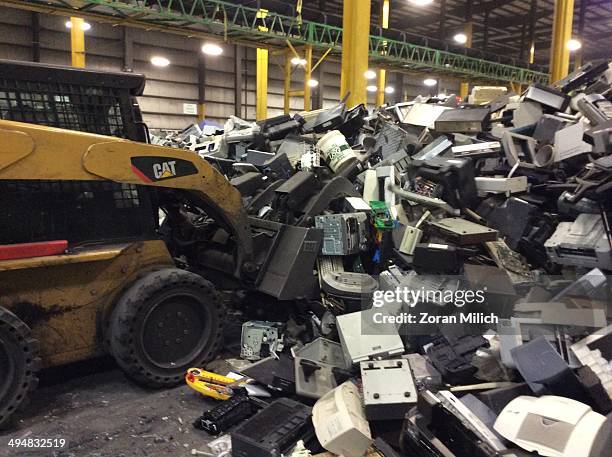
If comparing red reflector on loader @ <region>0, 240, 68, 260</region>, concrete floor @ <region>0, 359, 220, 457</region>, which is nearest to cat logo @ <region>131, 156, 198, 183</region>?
red reflector on loader @ <region>0, 240, 68, 260</region>

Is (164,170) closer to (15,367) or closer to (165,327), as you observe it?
(165,327)

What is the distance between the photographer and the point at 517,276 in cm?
309

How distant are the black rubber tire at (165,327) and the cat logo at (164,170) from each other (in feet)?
1.81

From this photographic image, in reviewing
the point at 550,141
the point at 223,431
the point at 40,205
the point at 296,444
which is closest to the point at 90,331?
the point at 40,205

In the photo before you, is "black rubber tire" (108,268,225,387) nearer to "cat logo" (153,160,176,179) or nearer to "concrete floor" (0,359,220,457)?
"concrete floor" (0,359,220,457)

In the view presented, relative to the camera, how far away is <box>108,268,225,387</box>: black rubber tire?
2.64m

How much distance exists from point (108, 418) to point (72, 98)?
1680mm

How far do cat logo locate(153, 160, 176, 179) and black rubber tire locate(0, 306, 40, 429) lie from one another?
38.8 inches

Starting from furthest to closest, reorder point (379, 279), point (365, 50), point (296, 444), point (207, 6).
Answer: point (207, 6) < point (365, 50) < point (379, 279) < point (296, 444)

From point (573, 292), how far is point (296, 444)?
1641mm

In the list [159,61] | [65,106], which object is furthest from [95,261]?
[159,61]

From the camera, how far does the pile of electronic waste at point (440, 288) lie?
198 cm

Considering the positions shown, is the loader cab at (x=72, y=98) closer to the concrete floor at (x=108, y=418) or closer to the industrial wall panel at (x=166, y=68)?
the concrete floor at (x=108, y=418)

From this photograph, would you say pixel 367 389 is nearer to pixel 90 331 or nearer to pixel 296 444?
pixel 296 444
